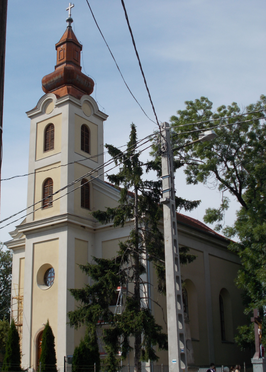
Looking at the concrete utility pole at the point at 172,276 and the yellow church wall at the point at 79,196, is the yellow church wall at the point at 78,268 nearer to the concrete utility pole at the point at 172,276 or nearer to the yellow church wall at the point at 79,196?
the yellow church wall at the point at 79,196

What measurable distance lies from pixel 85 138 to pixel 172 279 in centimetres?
1628

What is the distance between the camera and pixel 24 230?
75.7 feet

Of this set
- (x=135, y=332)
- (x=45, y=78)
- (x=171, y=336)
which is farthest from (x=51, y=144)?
(x=171, y=336)

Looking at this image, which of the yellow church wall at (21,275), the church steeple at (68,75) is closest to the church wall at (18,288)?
the yellow church wall at (21,275)

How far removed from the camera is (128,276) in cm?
1603

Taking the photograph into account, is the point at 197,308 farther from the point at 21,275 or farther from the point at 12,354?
the point at 21,275

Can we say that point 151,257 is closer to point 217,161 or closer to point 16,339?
point 217,161

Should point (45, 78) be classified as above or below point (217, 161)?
above

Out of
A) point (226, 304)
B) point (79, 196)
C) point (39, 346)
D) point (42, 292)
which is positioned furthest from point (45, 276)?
point (226, 304)

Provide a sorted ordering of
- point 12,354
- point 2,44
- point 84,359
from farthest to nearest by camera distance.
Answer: point 12,354
point 84,359
point 2,44

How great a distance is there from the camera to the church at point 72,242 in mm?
20922

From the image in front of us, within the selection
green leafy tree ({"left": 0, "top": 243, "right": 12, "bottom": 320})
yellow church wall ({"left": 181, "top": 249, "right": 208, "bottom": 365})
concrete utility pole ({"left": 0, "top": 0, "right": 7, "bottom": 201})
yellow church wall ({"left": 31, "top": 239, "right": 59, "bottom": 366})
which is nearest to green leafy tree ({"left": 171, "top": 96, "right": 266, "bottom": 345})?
yellow church wall ({"left": 181, "top": 249, "right": 208, "bottom": 365})

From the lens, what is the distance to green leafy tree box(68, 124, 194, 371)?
14.5 m

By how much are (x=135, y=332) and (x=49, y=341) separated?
6.38 meters
